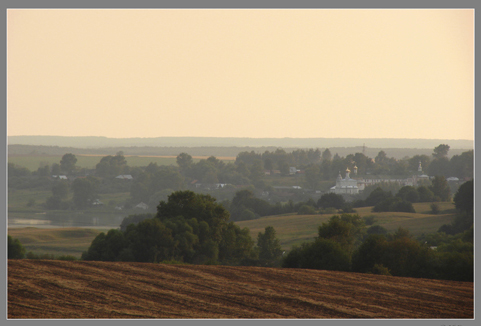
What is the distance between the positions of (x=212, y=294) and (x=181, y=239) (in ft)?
36.1

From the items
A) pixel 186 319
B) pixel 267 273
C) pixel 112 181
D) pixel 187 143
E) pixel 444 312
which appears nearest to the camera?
pixel 186 319

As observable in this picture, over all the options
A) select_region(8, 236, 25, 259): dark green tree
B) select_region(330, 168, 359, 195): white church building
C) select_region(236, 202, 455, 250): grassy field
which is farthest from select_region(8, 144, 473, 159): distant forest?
select_region(8, 236, 25, 259): dark green tree

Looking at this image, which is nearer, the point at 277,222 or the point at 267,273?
the point at 267,273

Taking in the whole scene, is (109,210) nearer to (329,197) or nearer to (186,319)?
(329,197)

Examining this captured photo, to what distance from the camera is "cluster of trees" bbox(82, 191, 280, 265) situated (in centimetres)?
2309

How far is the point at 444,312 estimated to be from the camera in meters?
11.8

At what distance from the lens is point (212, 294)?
1268cm

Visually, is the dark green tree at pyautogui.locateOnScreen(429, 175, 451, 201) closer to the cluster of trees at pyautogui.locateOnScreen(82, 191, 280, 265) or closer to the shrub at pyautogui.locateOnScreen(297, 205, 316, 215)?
the shrub at pyautogui.locateOnScreen(297, 205, 316, 215)

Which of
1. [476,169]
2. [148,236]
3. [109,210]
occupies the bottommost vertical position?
[109,210]

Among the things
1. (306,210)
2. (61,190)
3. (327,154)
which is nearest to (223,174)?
(61,190)

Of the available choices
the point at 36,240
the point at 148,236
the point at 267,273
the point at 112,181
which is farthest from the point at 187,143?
the point at 267,273

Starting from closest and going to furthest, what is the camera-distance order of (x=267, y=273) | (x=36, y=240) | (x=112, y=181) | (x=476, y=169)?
(x=476, y=169)
(x=267, y=273)
(x=36, y=240)
(x=112, y=181)

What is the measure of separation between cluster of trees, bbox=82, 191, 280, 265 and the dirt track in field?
673cm

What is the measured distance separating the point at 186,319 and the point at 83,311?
252 centimetres
